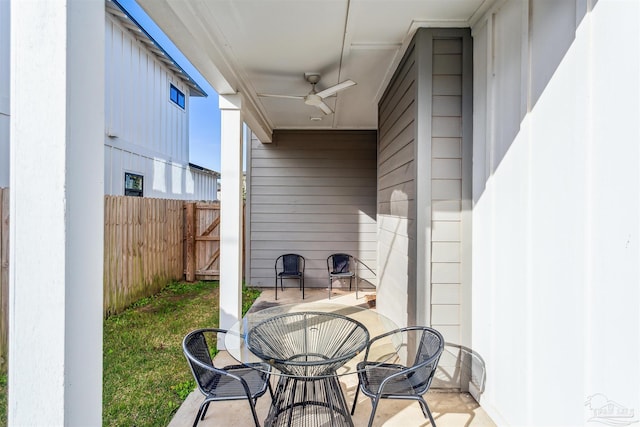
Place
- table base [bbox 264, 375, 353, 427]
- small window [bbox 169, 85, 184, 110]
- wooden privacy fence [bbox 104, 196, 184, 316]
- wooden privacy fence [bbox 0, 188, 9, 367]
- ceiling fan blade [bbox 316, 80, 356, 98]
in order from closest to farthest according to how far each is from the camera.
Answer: table base [bbox 264, 375, 353, 427]
wooden privacy fence [bbox 0, 188, 9, 367]
ceiling fan blade [bbox 316, 80, 356, 98]
wooden privacy fence [bbox 104, 196, 184, 316]
small window [bbox 169, 85, 184, 110]

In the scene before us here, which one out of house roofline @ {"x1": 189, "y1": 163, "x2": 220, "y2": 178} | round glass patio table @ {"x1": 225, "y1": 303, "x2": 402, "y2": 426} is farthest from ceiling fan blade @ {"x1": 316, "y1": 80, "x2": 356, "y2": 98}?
house roofline @ {"x1": 189, "y1": 163, "x2": 220, "y2": 178}

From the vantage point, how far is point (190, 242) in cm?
573

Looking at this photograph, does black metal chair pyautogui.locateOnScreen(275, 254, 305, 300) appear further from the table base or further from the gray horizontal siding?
the table base

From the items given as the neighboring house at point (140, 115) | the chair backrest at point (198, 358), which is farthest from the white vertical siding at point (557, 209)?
the neighboring house at point (140, 115)

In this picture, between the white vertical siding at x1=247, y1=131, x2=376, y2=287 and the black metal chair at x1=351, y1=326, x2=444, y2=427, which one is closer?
the black metal chair at x1=351, y1=326, x2=444, y2=427

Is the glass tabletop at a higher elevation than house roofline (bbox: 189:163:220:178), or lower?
lower

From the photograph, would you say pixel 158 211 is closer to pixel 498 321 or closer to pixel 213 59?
pixel 213 59

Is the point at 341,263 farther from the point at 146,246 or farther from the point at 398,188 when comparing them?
the point at 146,246

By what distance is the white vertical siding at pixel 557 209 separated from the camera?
1139 millimetres

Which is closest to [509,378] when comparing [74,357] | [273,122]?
[74,357]

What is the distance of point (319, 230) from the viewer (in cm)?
530

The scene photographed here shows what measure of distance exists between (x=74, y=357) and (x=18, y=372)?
132mm

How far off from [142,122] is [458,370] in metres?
7.72

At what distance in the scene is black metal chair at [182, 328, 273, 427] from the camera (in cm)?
161
